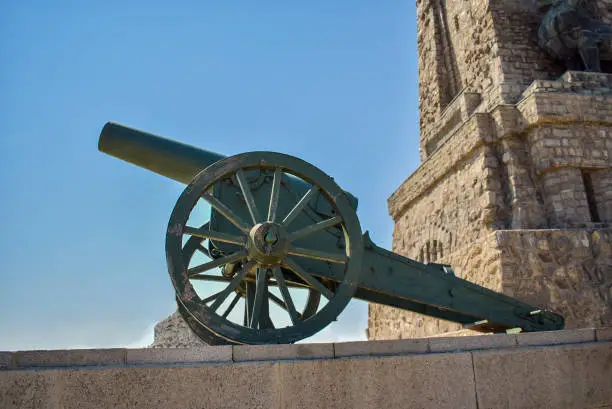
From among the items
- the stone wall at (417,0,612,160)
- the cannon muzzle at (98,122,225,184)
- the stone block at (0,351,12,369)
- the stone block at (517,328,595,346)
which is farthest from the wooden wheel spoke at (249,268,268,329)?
the stone wall at (417,0,612,160)

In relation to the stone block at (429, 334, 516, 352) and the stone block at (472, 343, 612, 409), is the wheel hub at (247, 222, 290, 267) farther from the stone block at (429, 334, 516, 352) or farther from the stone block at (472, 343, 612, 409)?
the stone block at (472, 343, 612, 409)

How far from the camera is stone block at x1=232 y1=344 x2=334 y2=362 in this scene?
10.8ft

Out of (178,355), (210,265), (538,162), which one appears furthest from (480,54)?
(178,355)

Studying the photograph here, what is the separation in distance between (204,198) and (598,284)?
4973 millimetres

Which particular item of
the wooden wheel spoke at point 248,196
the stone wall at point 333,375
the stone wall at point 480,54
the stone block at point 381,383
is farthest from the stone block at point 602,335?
the stone wall at point 480,54

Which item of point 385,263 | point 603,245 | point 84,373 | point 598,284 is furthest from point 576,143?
point 84,373

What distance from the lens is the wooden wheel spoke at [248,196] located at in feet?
14.3

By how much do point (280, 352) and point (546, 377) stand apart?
73.9 inches

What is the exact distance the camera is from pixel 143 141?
17.5ft

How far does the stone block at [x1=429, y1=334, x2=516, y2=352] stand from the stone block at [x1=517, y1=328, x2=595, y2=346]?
4.5 inches

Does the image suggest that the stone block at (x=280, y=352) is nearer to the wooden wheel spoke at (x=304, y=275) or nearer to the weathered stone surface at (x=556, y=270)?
the wooden wheel spoke at (x=304, y=275)

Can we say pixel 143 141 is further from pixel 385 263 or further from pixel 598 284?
pixel 598 284

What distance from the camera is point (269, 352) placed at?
10.9 ft

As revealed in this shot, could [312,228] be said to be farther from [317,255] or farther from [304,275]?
[304,275]
